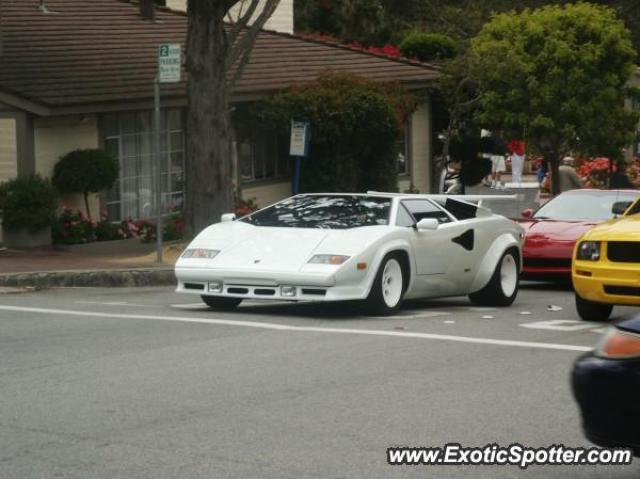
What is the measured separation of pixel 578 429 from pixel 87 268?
12499mm

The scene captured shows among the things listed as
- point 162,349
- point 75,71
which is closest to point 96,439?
point 162,349

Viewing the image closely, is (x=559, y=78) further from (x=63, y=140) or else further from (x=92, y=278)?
(x=92, y=278)

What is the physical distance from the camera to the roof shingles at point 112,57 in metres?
23.8

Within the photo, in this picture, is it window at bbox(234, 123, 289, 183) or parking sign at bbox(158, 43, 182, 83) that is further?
window at bbox(234, 123, 289, 183)

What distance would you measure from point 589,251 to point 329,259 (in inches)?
105

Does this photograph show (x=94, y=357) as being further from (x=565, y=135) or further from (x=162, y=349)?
(x=565, y=135)

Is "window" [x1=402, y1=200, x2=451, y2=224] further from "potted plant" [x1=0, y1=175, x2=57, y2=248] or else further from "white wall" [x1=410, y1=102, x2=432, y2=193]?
"white wall" [x1=410, y1=102, x2=432, y2=193]

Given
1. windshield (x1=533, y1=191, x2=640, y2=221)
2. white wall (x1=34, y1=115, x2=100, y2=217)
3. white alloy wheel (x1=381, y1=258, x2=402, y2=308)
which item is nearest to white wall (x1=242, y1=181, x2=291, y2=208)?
white wall (x1=34, y1=115, x2=100, y2=217)

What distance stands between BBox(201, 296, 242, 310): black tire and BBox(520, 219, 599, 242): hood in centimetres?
591

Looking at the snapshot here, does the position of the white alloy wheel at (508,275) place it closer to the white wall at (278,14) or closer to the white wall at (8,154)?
the white wall at (8,154)

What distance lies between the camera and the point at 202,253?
14203 millimetres

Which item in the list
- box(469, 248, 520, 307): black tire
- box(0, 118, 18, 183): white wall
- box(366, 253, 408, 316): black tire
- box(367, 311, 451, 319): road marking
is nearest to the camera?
box(366, 253, 408, 316): black tire

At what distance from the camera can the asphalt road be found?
7.40 m

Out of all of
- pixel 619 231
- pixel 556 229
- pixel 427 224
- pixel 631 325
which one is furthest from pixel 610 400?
pixel 556 229
